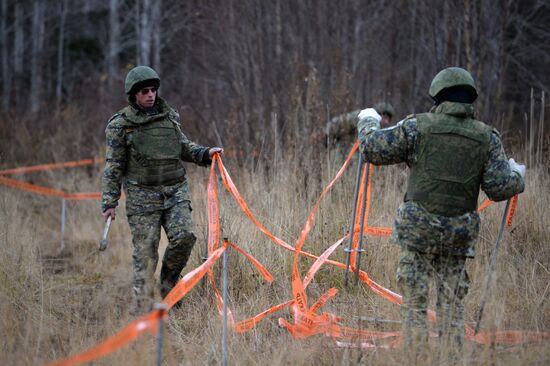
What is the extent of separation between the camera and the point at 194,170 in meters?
7.95

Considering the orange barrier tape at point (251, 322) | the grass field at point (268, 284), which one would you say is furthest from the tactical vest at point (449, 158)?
the orange barrier tape at point (251, 322)

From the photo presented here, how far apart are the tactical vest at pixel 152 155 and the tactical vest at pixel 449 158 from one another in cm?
212

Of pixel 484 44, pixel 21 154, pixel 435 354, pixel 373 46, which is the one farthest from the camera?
pixel 373 46

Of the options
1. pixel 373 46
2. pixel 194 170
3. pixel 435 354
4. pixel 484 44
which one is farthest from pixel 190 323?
pixel 373 46

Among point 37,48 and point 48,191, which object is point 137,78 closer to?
point 48,191

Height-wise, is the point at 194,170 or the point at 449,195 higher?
the point at 449,195

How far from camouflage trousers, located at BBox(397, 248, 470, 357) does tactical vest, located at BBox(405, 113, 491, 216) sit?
1.03 ft

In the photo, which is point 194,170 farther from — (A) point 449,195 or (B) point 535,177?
(A) point 449,195

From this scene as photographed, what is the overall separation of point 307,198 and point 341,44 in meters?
7.09

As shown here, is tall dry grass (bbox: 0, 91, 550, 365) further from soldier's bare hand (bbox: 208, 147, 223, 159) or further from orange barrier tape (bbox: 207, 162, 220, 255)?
soldier's bare hand (bbox: 208, 147, 223, 159)

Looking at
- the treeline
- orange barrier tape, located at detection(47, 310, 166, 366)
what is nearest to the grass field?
orange barrier tape, located at detection(47, 310, 166, 366)

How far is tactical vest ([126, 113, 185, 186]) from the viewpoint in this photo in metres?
4.89

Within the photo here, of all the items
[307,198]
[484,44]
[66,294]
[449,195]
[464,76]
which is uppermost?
[484,44]

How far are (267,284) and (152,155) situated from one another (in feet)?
4.63
